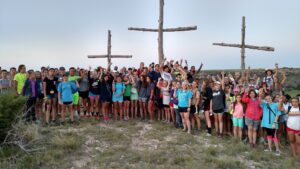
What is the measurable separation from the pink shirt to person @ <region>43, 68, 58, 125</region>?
6.47 metres

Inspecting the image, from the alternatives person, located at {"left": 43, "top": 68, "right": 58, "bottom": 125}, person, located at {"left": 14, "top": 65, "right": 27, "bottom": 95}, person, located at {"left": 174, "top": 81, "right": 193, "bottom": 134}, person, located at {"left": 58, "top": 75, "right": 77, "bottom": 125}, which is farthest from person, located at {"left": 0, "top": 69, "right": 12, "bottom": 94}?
person, located at {"left": 174, "top": 81, "right": 193, "bottom": 134}

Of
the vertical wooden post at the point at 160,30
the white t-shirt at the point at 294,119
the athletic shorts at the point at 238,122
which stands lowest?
the athletic shorts at the point at 238,122

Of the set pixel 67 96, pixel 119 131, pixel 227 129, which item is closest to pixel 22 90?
pixel 67 96

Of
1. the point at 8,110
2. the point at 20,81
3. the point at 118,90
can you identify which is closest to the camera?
the point at 8,110

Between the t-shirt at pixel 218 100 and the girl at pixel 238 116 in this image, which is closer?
the girl at pixel 238 116

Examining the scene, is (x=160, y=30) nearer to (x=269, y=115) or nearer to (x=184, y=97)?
(x=184, y=97)

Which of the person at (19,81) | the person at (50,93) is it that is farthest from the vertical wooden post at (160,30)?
the person at (19,81)

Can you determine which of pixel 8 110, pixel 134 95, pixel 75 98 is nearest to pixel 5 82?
pixel 75 98

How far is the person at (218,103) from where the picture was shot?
929 centimetres

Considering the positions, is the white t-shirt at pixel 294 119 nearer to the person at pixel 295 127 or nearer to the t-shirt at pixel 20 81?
the person at pixel 295 127

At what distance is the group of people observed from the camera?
8.69 meters

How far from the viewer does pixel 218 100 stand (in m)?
9.30

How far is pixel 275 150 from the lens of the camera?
8594mm

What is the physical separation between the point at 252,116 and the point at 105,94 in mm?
5453
